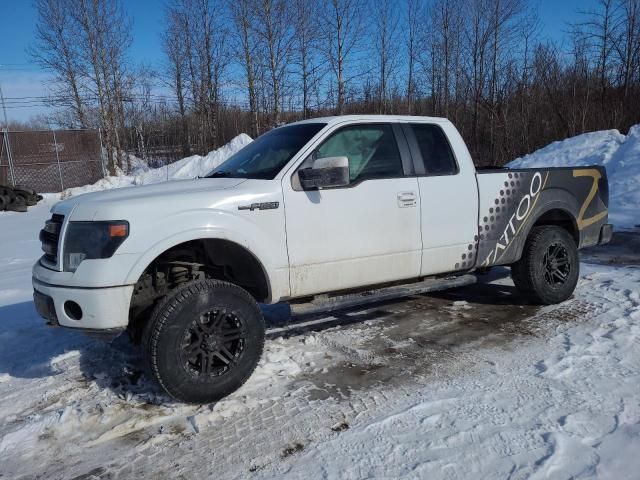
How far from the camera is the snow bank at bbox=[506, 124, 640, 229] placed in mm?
10922

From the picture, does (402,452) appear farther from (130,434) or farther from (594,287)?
(594,287)

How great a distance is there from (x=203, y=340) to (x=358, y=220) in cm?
156

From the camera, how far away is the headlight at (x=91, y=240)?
3291 millimetres

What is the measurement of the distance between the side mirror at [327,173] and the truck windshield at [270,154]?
301mm

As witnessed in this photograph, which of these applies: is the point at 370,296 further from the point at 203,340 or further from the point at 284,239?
the point at 203,340

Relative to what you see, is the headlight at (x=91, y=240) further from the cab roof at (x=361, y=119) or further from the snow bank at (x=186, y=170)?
the snow bank at (x=186, y=170)

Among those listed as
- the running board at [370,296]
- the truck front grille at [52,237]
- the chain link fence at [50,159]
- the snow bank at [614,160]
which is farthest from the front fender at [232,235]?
the chain link fence at [50,159]

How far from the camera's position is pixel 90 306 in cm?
328

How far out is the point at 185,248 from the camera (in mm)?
3852

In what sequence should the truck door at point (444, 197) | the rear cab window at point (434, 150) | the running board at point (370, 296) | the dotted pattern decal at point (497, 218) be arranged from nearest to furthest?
the running board at point (370, 296), the truck door at point (444, 197), the rear cab window at point (434, 150), the dotted pattern decal at point (497, 218)

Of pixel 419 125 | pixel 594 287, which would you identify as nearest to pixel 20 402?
pixel 419 125

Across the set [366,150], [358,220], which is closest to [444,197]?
[366,150]

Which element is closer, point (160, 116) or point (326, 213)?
point (326, 213)

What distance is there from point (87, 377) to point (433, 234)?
319cm
